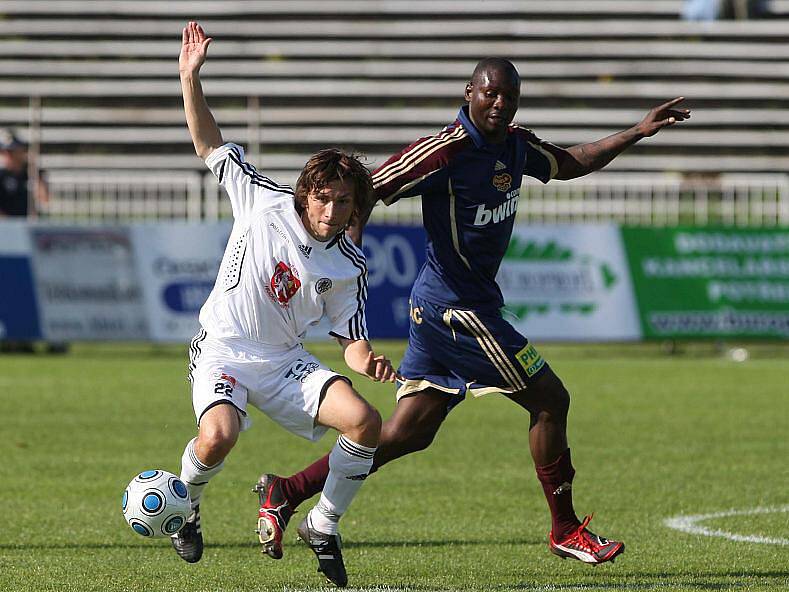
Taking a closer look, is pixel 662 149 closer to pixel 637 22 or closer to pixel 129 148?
pixel 637 22

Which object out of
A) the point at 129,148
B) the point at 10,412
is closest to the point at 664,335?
the point at 10,412

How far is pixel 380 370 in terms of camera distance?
561 centimetres

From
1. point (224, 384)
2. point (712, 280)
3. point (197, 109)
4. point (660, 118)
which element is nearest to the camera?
point (224, 384)

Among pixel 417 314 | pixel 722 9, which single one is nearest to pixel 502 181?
pixel 417 314

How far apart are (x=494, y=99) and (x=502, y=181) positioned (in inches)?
15.4

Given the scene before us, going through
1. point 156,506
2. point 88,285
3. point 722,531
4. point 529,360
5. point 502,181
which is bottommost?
point 88,285

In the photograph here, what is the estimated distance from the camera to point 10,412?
12.1 metres

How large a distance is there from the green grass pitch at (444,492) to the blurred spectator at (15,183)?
4.59 meters

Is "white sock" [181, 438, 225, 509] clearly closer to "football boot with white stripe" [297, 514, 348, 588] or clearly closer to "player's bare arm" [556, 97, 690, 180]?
"football boot with white stripe" [297, 514, 348, 588]

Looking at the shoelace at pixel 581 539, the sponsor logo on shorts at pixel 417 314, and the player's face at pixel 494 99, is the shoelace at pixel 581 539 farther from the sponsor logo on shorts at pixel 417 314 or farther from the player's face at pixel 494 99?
the player's face at pixel 494 99

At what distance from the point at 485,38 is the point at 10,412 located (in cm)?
1703

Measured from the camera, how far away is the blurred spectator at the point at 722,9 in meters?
27.8

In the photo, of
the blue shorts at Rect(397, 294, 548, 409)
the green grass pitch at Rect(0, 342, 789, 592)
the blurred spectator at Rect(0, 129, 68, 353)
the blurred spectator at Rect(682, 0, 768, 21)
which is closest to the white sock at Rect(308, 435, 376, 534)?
the green grass pitch at Rect(0, 342, 789, 592)

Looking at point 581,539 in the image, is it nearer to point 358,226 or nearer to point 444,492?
point 358,226
